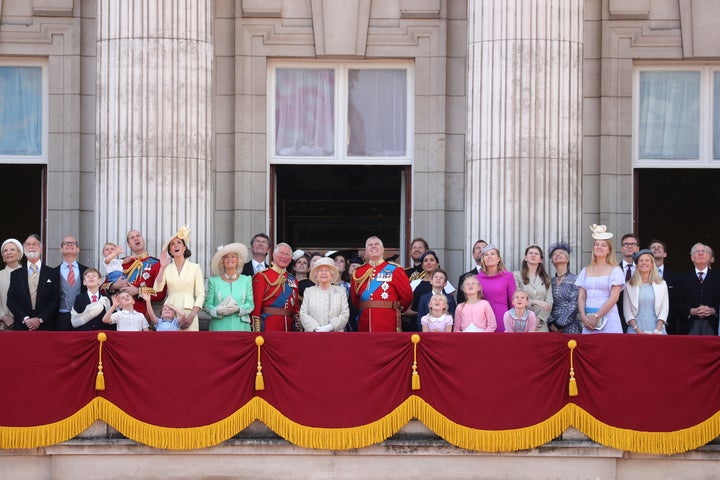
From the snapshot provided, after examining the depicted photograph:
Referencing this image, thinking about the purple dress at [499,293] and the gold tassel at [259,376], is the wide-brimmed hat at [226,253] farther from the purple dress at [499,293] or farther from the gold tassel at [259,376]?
the purple dress at [499,293]

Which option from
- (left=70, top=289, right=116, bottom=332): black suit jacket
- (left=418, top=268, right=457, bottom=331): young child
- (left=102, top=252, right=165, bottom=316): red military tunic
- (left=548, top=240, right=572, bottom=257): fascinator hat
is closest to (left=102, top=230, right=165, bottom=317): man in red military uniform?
(left=102, top=252, right=165, bottom=316): red military tunic

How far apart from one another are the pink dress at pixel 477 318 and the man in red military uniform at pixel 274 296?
2029mm

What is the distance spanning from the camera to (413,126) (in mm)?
18703

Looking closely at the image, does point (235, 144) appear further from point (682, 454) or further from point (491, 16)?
point (682, 454)

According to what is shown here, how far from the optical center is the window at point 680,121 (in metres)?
18.7

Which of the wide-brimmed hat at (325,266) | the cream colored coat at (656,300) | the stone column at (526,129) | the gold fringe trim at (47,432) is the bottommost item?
the gold fringe trim at (47,432)

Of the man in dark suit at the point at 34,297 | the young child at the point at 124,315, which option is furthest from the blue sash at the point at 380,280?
the man in dark suit at the point at 34,297

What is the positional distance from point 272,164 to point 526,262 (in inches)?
188

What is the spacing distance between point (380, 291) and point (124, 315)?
290 centimetres

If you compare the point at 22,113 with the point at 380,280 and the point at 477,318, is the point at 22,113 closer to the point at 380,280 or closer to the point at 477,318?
the point at 380,280

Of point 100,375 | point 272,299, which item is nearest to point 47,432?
point 100,375

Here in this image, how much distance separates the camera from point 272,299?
1526 cm

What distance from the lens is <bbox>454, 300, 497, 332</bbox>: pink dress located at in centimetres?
1456

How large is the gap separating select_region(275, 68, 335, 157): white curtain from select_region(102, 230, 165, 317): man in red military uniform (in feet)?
12.2
